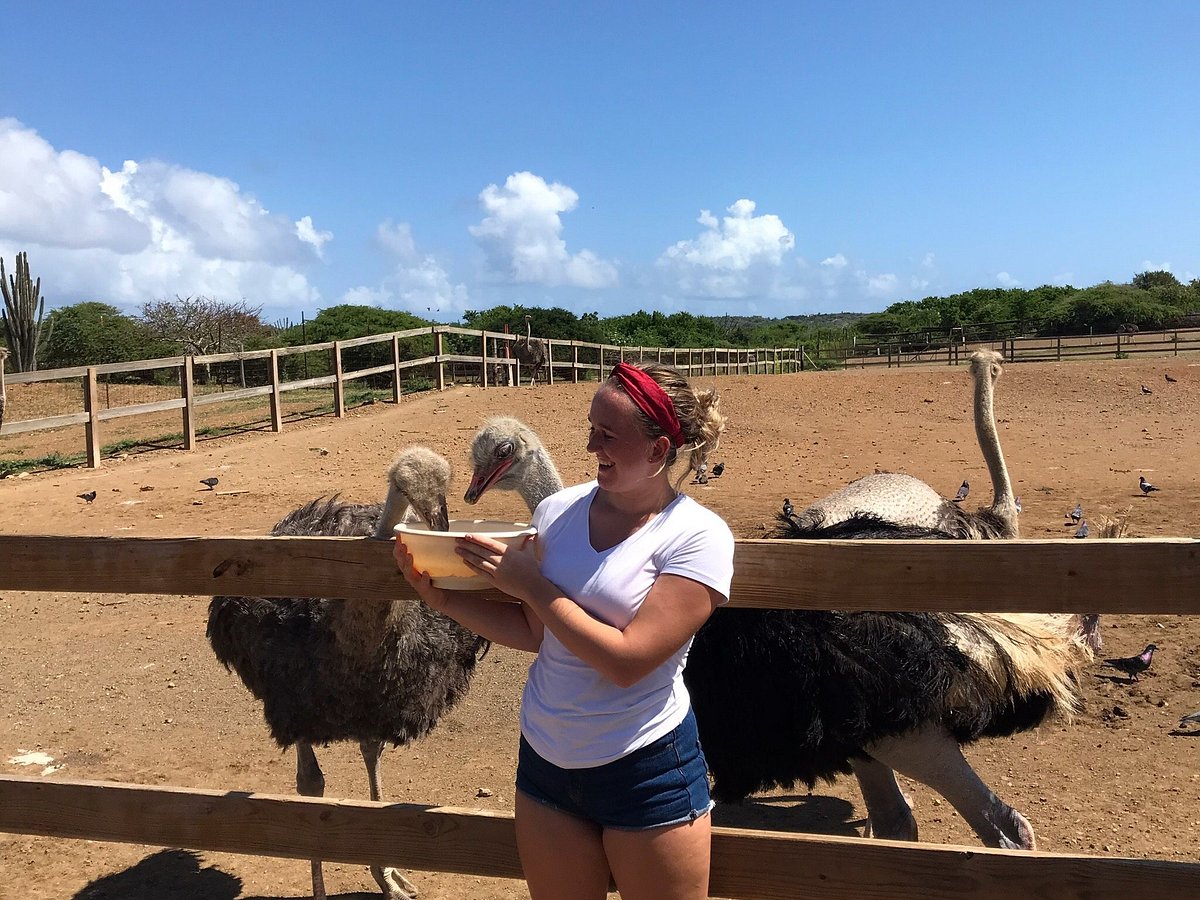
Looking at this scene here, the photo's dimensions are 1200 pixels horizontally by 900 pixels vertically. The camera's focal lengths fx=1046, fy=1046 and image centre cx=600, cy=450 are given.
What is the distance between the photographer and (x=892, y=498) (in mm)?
5496

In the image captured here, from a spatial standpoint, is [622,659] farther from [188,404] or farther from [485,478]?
[188,404]

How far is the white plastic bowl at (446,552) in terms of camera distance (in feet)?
5.72

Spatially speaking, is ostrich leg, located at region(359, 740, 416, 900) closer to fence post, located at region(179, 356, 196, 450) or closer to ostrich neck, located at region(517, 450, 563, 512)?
ostrich neck, located at region(517, 450, 563, 512)

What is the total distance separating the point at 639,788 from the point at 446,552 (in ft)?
1.63

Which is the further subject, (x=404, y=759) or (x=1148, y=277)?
(x=1148, y=277)

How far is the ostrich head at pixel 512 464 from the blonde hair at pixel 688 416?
4.57 ft

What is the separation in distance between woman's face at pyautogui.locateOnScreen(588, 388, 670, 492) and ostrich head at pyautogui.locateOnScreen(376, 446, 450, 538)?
113cm

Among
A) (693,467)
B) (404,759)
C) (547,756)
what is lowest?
(404,759)

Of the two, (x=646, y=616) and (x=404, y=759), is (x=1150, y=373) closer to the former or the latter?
(x=404, y=759)

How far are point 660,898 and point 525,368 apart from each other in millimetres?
20861

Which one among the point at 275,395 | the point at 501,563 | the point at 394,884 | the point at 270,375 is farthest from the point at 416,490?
the point at 270,375

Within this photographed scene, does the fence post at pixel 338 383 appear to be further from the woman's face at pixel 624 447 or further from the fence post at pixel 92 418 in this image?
the woman's face at pixel 624 447

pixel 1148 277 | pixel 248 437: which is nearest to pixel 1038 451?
pixel 248 437

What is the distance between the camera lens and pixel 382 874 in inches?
143
